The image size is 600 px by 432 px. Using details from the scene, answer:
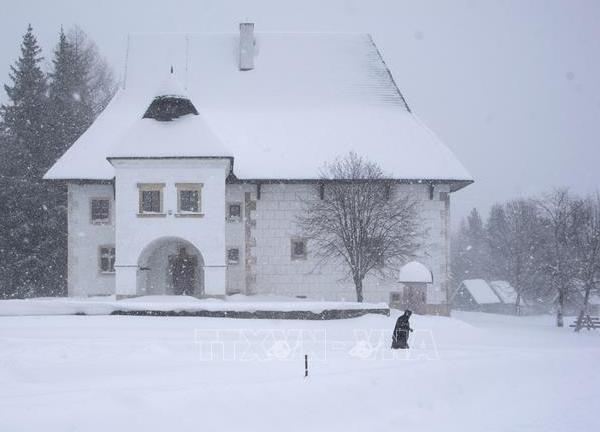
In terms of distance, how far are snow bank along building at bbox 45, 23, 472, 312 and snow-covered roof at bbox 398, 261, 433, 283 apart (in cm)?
165

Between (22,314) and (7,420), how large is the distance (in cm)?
1080

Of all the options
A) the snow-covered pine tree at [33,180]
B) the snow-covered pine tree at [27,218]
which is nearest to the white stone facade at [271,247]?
the snow-covered pine tree at [33,180]

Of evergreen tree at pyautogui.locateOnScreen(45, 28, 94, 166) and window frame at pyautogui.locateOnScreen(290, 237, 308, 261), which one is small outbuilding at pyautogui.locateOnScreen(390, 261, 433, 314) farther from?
evergreen tree at pyautogui.locateOnScreen(45, 28, 94, 166)

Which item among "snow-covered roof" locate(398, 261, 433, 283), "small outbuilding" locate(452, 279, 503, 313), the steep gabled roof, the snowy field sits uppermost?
the steep gabled roof

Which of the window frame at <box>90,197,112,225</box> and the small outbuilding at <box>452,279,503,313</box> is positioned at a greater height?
the window frame at <box>90,197,112,225</box>

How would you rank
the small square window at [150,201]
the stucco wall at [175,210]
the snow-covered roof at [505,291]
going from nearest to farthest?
the stucco wall at [175,210] < the small square window at [150,201] < the snow-covered roof at [505,291]

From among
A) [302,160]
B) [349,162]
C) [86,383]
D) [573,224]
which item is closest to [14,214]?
[302,160]

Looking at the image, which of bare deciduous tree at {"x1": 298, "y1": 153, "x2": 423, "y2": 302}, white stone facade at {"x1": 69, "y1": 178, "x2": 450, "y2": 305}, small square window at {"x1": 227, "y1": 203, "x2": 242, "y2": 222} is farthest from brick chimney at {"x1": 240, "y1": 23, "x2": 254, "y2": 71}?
bare deciduous tree at {"x1": 298, "y1": 153, "x2": 423, "y2": 302}

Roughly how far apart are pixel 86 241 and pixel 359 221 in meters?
12.8

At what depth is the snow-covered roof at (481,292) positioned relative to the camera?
71.0m

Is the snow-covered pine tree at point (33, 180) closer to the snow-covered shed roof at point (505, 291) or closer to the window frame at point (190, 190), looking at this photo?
the window frame at point (190, 190)

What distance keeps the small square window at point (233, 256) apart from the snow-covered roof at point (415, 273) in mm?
7427

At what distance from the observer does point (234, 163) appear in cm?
3047

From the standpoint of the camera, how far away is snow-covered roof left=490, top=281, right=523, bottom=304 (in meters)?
72.1
